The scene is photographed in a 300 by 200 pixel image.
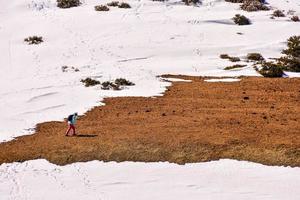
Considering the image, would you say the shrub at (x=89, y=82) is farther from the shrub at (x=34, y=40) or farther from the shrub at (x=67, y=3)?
the shrub at (x=67, y=3)

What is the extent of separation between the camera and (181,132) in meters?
21.9

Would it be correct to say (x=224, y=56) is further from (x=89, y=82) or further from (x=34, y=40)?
(x=34, y=40)

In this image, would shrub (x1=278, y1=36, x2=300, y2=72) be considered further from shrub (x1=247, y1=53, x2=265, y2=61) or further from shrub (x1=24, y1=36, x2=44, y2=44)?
shrub (x1=24, y1=36, x2=44, y2=44)

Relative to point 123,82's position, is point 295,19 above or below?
above

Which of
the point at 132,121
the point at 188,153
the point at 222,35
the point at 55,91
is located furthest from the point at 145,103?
the point at 222,35

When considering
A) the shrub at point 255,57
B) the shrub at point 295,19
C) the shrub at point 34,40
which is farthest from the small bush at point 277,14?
the shrub at point 34,40

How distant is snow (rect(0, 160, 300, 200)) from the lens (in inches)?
687

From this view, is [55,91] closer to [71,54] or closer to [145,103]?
[145,103]

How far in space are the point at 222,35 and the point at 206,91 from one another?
15.5 m

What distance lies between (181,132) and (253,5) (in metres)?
32.0

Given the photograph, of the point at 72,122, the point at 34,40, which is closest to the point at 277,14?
the point at 34,40

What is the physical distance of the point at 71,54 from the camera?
131ft

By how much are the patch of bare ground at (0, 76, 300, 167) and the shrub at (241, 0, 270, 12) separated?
2252 cm

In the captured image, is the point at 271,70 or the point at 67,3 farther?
the point at 67,3
